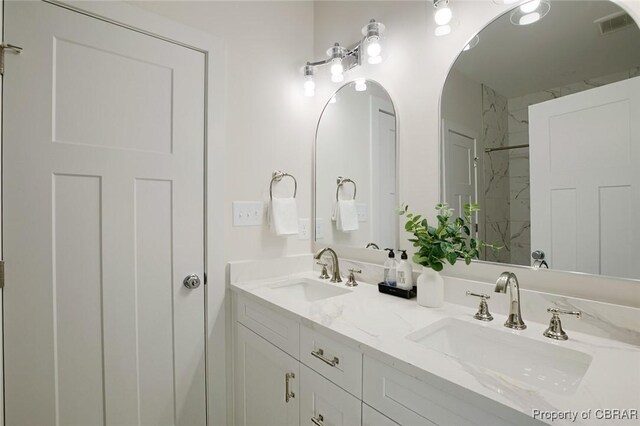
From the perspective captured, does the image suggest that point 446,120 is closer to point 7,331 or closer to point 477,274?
point 477,274

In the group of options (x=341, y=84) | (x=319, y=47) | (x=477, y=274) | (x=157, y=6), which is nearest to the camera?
(x=477, y=274)

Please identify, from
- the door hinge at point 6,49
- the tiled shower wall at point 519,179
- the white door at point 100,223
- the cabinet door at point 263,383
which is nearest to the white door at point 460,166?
the tiled shower wall at point 519,179

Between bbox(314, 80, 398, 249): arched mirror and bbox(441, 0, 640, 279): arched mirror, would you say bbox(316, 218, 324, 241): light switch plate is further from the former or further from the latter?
bbox(441, 0, 640, 279): arched mirror

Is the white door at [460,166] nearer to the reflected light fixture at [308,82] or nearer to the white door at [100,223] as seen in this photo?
the reflected light fixture at [308,82]

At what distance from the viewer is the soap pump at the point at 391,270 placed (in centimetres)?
134

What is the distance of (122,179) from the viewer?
124 cm

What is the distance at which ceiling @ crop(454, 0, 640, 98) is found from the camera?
3.00 ft

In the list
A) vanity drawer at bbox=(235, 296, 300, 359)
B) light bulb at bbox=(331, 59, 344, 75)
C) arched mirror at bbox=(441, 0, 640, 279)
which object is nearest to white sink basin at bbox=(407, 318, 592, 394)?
arched mirror at bbox=(441, 0, 640, 279)

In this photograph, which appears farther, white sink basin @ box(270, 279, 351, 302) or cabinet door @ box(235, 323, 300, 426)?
white sink basin @ box(270, 279, 351, 302)

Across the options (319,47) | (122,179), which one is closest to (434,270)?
(122,179)

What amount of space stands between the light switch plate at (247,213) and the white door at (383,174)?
59cm

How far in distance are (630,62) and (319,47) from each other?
141 centimetres

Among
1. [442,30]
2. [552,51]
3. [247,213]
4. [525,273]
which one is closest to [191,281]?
[247,213]

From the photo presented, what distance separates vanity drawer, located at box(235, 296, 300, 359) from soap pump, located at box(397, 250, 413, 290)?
48 centimetres
